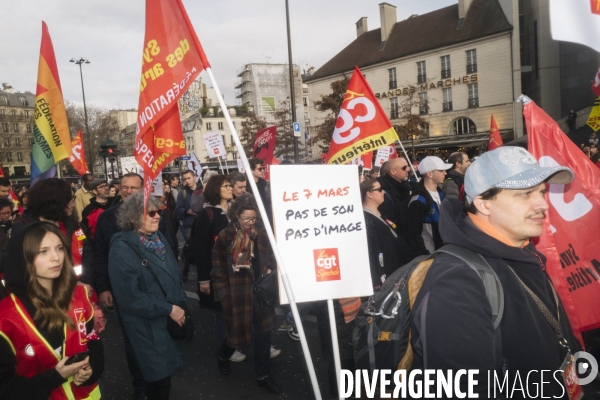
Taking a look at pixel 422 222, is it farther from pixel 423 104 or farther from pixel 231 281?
pixel 423 104

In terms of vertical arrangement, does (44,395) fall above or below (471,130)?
below

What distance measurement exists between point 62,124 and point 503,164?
484 cm

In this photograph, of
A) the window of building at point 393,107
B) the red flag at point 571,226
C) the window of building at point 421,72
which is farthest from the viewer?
the window of building at point 393,107

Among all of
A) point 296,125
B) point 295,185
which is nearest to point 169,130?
point 295,185

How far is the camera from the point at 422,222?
188 inches

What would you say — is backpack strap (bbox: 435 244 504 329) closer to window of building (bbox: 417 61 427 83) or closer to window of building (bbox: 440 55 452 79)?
window of building (bbox: 440 55 452 79)

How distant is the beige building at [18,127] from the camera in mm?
68312

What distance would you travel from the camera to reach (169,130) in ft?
11.5

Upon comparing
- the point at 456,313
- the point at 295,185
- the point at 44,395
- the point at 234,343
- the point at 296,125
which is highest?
the point at 296,125

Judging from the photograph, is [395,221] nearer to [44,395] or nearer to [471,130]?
[44,395]

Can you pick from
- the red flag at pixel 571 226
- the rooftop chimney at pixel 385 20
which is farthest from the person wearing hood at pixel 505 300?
the rooftop chimney at pixel 385 20

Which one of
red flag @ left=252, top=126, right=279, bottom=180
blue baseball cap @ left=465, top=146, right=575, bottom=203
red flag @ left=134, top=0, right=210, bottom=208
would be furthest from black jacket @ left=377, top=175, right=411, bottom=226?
red flag @ left=252, top=126, right=279, bottom=180

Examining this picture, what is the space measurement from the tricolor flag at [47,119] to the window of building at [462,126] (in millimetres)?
35087

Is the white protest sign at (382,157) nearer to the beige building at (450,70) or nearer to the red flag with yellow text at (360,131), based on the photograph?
the red flag with yellow text at (360,131)
